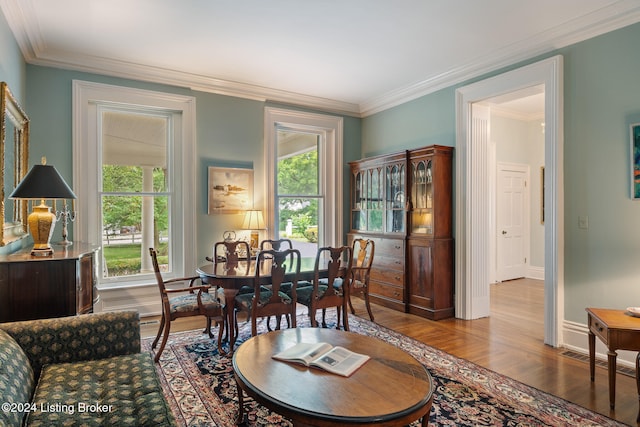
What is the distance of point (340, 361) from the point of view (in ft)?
6.74

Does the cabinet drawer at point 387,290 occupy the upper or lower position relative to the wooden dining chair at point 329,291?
lower

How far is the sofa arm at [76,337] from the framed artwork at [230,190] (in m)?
2.79

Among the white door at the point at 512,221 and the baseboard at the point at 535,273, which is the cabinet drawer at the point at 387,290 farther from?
the baseboard at the point at 535,273

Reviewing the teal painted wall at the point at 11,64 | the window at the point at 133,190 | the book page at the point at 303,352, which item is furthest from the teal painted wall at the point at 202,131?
the book page at the point at 303,352

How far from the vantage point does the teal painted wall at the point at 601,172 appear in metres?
3.16

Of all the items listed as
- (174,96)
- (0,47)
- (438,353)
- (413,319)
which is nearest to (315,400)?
(438,353)

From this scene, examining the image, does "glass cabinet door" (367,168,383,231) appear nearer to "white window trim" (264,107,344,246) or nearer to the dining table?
"white window trim" (264,107,344,246)

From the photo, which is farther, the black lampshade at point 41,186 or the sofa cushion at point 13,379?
the black lampshade at point 41,186

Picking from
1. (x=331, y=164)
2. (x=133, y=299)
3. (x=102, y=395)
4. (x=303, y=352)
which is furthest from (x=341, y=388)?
(x=331, y=164)

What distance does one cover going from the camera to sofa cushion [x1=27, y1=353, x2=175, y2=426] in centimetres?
153

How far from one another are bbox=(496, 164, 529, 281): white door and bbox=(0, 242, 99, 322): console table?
6.38m

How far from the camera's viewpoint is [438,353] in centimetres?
341

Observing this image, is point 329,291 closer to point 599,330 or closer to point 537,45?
point 599,330

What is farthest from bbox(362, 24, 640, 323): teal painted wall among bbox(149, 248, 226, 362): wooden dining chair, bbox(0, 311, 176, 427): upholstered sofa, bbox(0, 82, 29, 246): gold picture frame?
bbox(0, 82, 29, 246): gold picture frame
